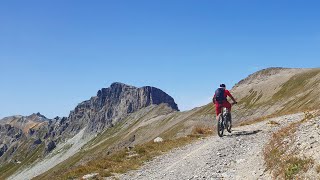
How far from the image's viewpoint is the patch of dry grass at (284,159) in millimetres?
11766

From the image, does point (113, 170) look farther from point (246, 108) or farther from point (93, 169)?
point (246, 108)

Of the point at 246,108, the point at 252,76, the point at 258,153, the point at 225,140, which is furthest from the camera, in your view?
the point at 252,76

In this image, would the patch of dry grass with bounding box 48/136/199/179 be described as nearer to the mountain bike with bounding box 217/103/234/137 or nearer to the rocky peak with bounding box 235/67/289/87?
the mountain bike with bounding box 217/103/234/137

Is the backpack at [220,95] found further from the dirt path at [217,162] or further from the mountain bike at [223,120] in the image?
the dirt path at [217,162]

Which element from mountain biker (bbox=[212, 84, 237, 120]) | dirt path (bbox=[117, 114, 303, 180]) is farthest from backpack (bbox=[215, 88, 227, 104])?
dirt path (bbox=[117, 114, 303, 180])

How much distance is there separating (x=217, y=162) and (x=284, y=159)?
4762 millimetres

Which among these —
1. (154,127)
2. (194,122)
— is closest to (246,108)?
(194,122)

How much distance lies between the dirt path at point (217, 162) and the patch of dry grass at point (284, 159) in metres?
0.45

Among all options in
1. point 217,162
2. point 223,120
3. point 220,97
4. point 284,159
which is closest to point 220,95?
point 220,97

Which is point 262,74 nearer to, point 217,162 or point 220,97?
point 220,97

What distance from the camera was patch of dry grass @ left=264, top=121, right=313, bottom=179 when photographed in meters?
11.8

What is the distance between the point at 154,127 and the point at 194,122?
51148mm

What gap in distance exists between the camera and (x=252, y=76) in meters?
199

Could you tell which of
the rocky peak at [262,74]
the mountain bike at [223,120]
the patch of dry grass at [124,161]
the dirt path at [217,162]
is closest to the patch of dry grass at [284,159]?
the dirt path at [217,162]
